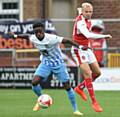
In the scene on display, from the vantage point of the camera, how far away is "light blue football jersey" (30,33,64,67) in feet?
49.3

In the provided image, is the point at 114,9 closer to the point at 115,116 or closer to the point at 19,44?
the point at 19,44

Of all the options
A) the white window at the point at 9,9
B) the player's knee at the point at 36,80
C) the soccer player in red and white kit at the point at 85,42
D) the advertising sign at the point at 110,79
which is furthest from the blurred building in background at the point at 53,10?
the player's knee at the point at 36,80

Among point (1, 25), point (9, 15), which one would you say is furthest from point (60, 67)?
point (9, 15)

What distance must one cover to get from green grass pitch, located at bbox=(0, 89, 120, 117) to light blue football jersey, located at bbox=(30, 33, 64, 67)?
42.8 inches

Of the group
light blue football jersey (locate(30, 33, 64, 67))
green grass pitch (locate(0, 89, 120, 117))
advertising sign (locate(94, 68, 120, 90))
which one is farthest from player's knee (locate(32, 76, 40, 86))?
advertising sign (locate(94, 68, 120, 90))

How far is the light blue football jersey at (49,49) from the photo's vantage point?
49.3 feet

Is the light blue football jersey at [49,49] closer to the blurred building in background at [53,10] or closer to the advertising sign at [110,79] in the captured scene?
the advertising sign at [110,79]

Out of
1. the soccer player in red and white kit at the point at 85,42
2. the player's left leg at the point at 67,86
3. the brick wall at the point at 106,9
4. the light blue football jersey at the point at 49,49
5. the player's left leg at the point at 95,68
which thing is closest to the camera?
the player's left leg at the point at 67,86

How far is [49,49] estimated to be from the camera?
15141 mm

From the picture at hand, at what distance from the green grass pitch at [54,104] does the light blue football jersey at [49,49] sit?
3.57ft

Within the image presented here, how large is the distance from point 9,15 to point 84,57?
11.8 metres

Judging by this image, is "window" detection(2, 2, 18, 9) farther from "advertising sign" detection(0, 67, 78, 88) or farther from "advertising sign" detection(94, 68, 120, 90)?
"advertising sign" detection(94, 68, 120, 90)

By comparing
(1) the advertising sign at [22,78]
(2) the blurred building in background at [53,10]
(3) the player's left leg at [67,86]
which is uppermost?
(2) the blurred building in background at [53,10]

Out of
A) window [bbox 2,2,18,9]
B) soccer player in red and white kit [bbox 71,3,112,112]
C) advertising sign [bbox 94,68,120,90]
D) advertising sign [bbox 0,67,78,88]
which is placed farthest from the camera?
window [bbox 2,2,18,9]
